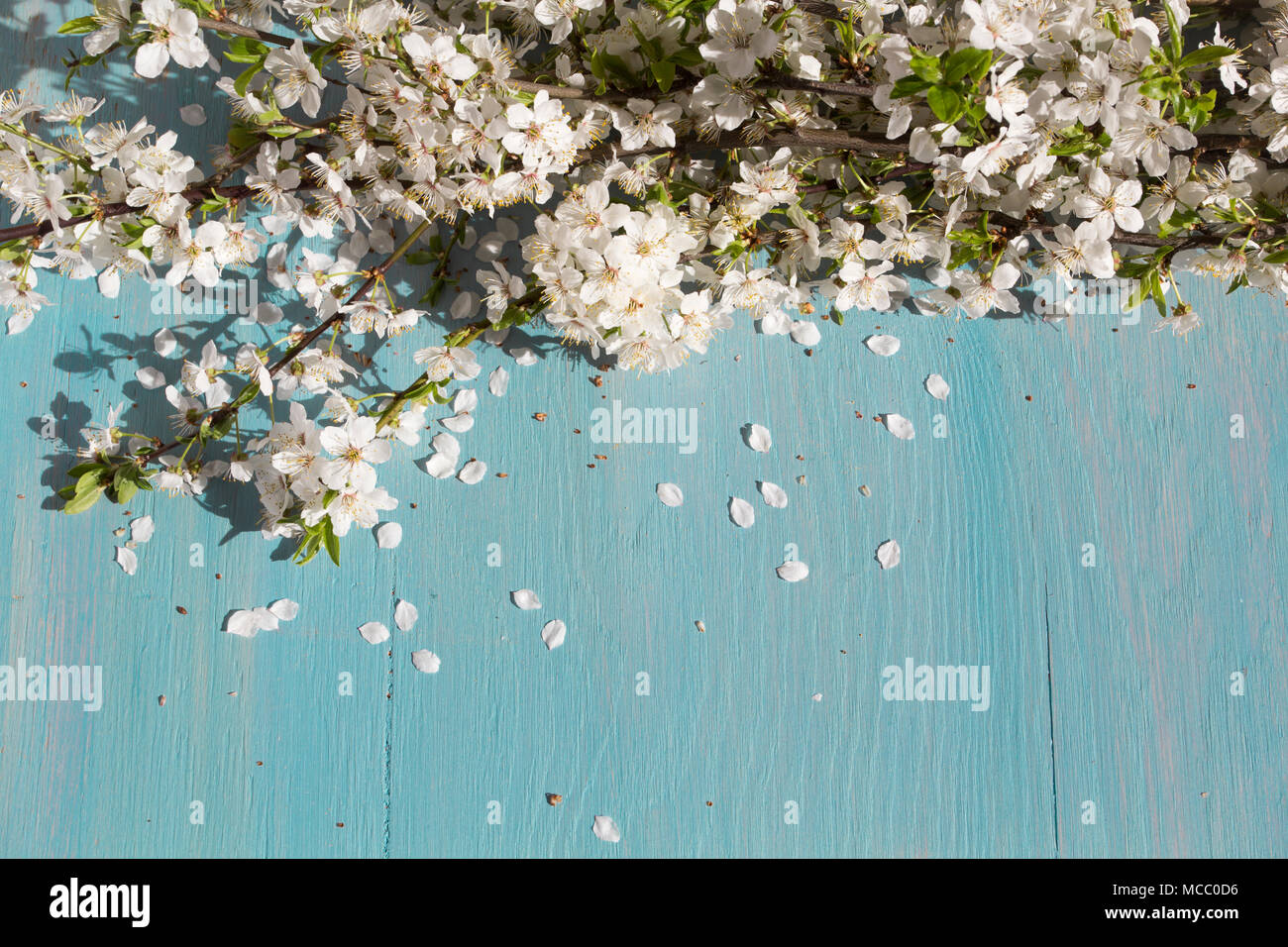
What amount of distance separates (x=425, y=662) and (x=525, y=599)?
157mm

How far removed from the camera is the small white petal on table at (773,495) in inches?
46.6

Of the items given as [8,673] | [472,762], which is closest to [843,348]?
[472,762]

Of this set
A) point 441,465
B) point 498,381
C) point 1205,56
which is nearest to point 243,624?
point 441,465

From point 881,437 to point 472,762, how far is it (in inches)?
27.9

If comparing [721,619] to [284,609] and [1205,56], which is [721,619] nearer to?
[284,609]

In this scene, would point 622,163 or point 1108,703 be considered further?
point 1108,703

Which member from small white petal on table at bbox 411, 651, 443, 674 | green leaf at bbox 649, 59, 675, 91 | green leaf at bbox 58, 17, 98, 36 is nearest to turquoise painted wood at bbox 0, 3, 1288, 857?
small white petal on table at bbox 411, 651, 443, 674

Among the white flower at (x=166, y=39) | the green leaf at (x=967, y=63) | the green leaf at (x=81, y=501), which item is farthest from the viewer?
the green leaf at (x=81, y=501)

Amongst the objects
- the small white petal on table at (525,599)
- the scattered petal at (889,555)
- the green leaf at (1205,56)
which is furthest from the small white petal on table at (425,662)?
the green leaf at (1205,56)

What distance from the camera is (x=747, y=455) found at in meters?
1.20

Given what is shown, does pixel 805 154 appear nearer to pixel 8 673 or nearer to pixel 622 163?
pixel 622 163

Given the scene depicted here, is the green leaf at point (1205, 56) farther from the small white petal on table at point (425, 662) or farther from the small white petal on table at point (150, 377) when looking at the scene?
the small white petal on table at point (150, 377)

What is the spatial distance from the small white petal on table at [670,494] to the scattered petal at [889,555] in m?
0.28

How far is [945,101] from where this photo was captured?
0.82m
